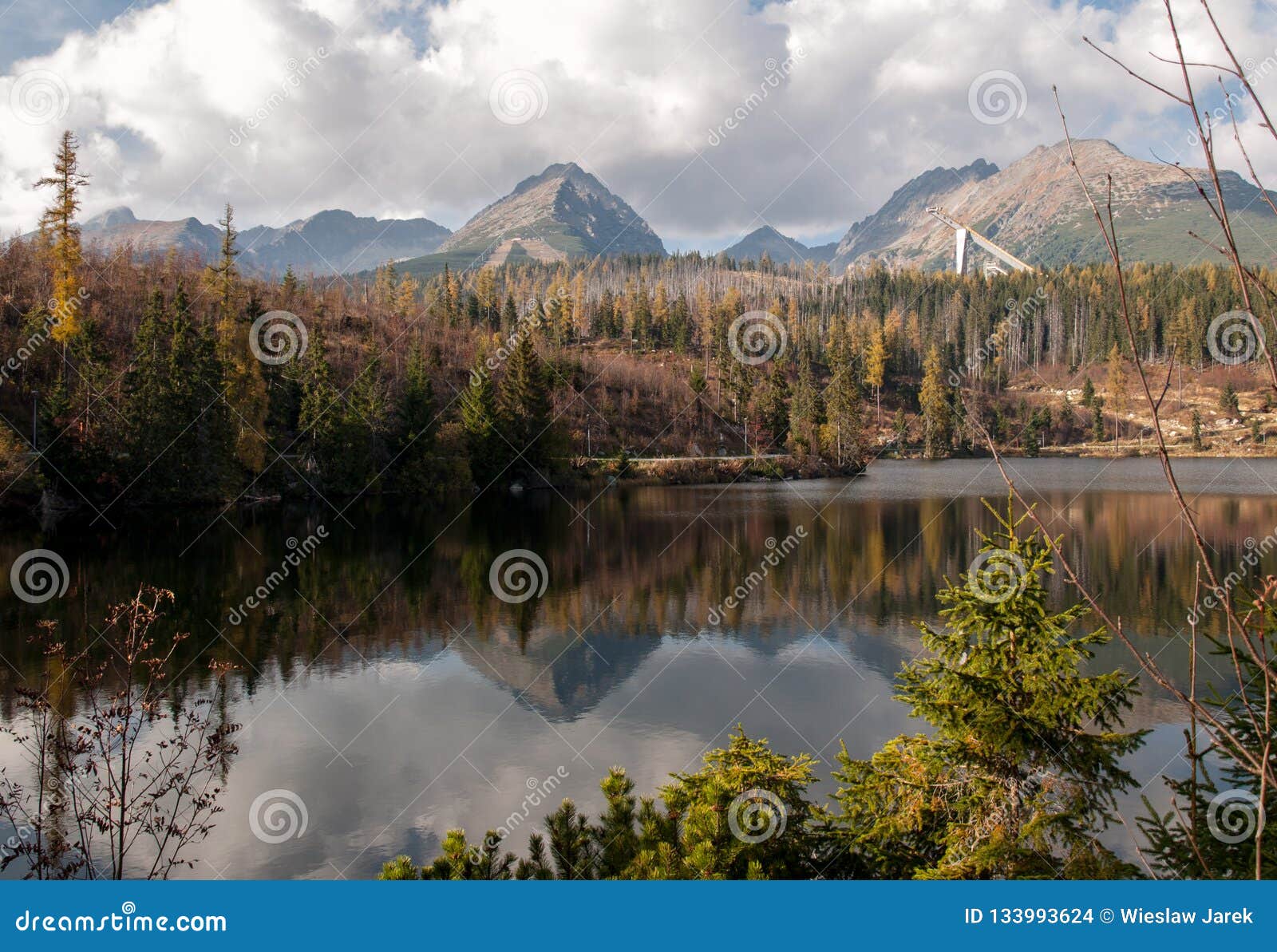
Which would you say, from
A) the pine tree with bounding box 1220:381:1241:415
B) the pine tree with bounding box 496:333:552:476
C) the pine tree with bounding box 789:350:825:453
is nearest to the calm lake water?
the pine tree with bounding box 496:333:552:476

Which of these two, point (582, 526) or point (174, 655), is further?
point (582, 526)

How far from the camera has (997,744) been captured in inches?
220

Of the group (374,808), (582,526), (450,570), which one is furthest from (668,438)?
(374,808)

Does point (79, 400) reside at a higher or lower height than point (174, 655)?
higher

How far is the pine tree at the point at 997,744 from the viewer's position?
555cm

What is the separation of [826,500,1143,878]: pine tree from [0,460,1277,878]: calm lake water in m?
4.44

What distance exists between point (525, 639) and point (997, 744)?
42.4ft

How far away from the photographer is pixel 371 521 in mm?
34781

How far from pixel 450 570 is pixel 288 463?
75.5 feet

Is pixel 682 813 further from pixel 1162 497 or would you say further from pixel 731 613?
pixel 1162 497

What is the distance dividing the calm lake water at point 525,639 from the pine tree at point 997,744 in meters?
4.44

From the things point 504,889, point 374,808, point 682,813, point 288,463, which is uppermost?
point 288,463

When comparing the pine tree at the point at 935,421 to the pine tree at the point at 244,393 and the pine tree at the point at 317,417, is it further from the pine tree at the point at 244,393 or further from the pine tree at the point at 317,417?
the pine tree at the point at 244,393

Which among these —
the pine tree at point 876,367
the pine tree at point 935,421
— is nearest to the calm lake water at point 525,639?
the pine tree at point 935,421
